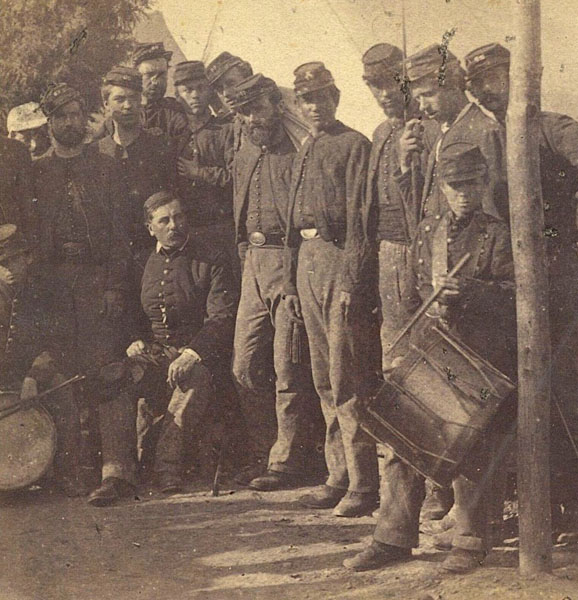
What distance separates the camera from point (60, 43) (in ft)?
22.1

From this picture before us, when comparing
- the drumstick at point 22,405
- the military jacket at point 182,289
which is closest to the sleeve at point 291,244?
the military jacket at point 182,289

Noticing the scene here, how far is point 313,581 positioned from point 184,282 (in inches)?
72.0

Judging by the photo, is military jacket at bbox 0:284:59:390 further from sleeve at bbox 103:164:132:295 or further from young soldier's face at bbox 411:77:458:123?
young soldier's face at bbox 411:77:458:123

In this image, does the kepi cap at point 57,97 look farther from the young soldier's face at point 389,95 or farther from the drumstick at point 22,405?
the young soldier's face at point 389,95

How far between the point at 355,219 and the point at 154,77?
141 centimetres

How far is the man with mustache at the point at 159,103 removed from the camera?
6789 millimetres

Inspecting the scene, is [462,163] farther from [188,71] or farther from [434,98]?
[188,71]

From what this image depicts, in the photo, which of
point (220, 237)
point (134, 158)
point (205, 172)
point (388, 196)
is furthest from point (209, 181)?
point (388, 196)

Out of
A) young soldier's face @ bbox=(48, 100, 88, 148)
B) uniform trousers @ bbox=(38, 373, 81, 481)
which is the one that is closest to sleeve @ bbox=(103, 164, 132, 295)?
young soldier's face @ bbox=(48, 100, 88, 148)

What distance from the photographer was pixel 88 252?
691 cm

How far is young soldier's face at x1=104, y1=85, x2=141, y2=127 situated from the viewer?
685 centimetres

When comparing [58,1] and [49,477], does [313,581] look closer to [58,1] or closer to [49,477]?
[49,477]

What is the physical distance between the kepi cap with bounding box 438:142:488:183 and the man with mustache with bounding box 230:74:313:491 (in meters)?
1.04

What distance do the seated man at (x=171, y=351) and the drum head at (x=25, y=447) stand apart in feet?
0.96
